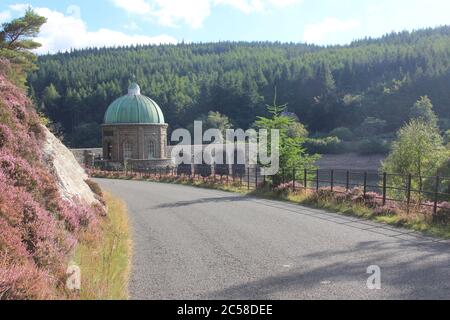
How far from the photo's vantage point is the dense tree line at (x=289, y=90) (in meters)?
98.9

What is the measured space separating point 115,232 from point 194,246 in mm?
Answer: 2194

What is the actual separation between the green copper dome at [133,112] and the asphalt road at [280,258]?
1542 inches

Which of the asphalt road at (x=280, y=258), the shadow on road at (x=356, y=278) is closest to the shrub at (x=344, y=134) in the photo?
the asphalt road at (x=280, y=258)

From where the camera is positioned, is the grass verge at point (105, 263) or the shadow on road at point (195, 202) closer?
the grass verge at point (105, 263)

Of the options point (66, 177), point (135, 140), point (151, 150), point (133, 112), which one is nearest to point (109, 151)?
point (135, 140)

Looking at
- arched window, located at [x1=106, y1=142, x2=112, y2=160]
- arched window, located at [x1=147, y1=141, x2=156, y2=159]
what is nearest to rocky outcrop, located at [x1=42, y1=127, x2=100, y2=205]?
arched window, located at [x1=147, y1=141, x2=156, y2=159]

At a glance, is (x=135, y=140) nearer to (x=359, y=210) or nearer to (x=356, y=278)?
(x=359, y=210)

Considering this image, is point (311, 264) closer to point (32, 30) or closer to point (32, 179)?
point (32, 179)

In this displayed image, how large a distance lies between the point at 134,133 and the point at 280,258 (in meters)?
45.2

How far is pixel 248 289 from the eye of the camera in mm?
7066

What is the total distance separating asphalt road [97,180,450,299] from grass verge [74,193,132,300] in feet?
0.79

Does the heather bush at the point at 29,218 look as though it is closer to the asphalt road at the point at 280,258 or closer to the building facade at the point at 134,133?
the asphalt road at the point at 280,258

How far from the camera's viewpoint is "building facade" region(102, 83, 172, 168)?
173ft
